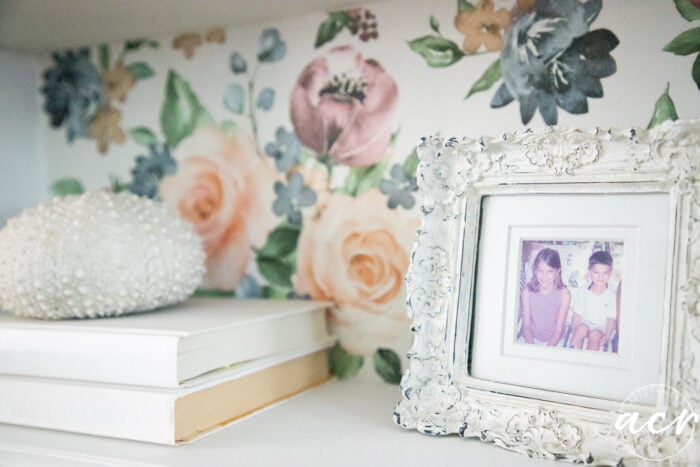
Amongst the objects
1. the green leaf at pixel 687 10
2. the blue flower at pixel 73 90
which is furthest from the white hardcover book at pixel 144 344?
the green leaf at pixel 687 10

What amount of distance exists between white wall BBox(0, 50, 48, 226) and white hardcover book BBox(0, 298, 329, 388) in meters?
0.28

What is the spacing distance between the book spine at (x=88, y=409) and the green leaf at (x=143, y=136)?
0.36 meters

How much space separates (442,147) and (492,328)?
154mm

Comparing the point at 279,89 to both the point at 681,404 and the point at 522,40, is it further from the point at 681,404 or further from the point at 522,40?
the point at 681,404

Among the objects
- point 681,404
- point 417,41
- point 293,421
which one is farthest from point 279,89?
point 681,404

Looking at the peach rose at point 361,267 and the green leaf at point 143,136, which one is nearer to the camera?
the peach rose at point 361,267

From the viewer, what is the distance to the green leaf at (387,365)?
717 millimetres

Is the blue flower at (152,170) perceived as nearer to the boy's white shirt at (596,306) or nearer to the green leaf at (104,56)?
the green leaf at (104,56)

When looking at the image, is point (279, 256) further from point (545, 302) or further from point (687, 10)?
point (687, 10)

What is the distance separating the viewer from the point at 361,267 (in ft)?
2.41

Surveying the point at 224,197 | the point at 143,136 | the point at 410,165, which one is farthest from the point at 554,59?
the point at 143,136

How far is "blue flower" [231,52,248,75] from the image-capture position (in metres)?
0.80

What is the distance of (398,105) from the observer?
72cm

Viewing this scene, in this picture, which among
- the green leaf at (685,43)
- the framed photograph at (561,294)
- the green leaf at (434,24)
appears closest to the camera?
the framed photograph at (561,294)
